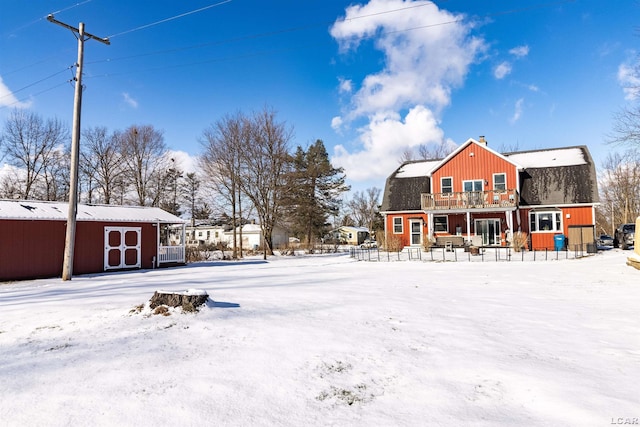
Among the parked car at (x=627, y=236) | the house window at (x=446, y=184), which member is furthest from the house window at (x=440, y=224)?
the parked car at (x=627, y=236)

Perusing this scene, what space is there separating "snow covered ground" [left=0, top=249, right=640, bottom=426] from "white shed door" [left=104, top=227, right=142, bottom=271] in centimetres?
1023

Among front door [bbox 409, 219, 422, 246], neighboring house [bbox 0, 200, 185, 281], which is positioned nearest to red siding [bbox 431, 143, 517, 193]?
front door [bbox 409, 219, 422, 246]

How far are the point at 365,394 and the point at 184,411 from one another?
1.64 m

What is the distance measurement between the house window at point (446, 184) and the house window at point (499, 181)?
2826mm

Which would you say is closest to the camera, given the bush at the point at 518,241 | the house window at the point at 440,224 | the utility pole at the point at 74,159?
the utility pole at the point at 74,159

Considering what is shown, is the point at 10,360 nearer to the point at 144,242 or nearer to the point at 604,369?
the point at 604,369

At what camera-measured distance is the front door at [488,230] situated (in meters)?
24.5

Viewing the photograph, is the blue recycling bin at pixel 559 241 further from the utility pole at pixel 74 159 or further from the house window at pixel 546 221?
the utility pole at pixel 74 159

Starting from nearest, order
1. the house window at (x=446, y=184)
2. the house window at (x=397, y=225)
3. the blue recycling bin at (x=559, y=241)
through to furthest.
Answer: the blue recycling bin at (x=559, y=241), the house window at (x=446, y=184), the house window at (x=397, y=225)

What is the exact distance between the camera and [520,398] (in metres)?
3.37

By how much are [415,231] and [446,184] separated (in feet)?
13.2

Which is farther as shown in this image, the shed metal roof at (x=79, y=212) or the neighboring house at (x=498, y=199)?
the neighboring house at (x=498, y=199)

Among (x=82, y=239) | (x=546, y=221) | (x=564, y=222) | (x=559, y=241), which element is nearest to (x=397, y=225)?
(x=546, y=221)

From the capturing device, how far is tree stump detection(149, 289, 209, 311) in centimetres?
605
